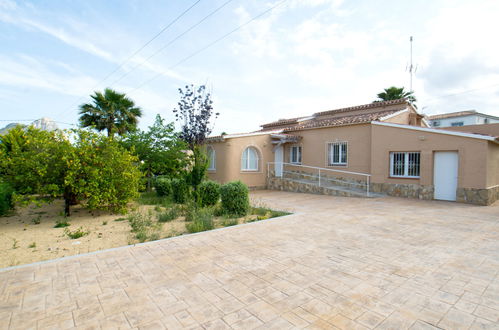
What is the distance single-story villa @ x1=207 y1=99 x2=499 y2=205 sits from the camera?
1174cm

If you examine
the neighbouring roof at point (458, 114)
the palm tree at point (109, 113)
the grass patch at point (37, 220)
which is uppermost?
the neighbouring roof at point (458, 114)

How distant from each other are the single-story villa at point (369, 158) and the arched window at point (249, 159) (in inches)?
2.7

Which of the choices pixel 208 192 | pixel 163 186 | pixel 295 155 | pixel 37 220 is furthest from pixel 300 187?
pixel 37 220

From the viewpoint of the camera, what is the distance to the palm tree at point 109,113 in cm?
1690

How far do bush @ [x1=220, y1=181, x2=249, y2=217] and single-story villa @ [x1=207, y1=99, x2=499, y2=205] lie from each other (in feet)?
24.0

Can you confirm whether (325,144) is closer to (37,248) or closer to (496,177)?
(496,177)

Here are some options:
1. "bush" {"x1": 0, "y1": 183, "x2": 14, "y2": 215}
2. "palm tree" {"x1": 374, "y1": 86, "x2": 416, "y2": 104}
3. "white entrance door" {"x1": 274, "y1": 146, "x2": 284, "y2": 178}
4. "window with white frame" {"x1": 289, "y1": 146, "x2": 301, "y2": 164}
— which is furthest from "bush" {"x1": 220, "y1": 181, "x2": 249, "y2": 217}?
"palm tree" {"x1": 374, "y1": 86, "x2": 416, "y2": 104}

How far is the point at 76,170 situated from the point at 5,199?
3.63 meters

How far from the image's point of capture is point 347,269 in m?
4.40

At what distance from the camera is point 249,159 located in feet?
58.9

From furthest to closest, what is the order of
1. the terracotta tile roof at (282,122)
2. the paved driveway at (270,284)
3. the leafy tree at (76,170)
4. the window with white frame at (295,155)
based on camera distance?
1. the terracotta tile roof at (282,122)
2. the window with white frame at (295,155)
3. the leafy tree at (76,170)
4. the paved driveway at (270,284)

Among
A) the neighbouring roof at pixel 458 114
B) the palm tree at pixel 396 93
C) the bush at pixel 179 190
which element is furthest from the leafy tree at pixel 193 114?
the neighbouring roof at pixel 458 114

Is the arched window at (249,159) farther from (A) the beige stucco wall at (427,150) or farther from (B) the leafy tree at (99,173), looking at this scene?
(B) the leafy tree at (99,173)

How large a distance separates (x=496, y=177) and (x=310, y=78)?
→ 1058 centimetres
